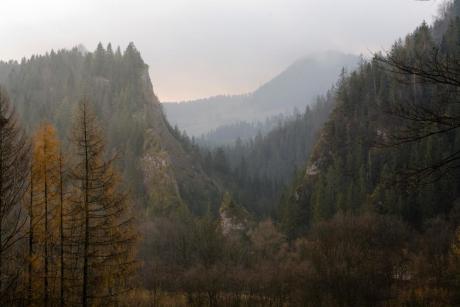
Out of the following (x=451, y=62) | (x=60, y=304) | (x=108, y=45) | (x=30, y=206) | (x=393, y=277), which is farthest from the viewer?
(x=108, y=45)

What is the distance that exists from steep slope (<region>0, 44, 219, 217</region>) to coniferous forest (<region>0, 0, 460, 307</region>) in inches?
21.2

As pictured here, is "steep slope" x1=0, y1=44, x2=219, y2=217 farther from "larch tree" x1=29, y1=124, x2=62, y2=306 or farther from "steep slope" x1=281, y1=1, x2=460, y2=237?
"larch tree" x1=29, y1=124, x2=62, y2=306

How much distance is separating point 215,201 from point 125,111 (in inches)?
1643

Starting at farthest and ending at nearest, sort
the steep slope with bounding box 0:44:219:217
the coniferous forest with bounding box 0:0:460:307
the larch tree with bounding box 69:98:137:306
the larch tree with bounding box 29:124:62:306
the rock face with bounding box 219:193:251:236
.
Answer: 1. the steep slope with bounding box 0:44:219:217
2. the rock face with bounding box 219:193:251:236
3. the larch tree with bounding box 69:98:137:306
4. the larch tree with bounding box 29:124:62:306
5. the coniferous forest with bounding box 0:0:460:307

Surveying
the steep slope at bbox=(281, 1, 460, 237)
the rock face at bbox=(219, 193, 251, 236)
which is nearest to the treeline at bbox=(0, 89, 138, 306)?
the steep slope at bbox=(281, 1, 460, 237)

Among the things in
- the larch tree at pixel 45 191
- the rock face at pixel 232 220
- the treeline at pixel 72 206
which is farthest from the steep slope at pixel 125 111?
the larch tree at pixel 45 191

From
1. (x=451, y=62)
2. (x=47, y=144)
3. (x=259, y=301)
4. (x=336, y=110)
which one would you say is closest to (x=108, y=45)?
(x=336, y=110)

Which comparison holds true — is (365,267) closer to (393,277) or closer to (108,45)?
(393,277)

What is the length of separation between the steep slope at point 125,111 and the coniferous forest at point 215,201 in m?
0.54

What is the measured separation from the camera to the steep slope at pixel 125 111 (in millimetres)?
113938

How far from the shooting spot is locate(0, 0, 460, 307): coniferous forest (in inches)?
534

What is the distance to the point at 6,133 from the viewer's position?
14.1 meters

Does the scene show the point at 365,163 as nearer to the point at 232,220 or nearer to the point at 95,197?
the point at 232,220

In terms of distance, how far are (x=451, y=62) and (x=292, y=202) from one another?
88507mm
